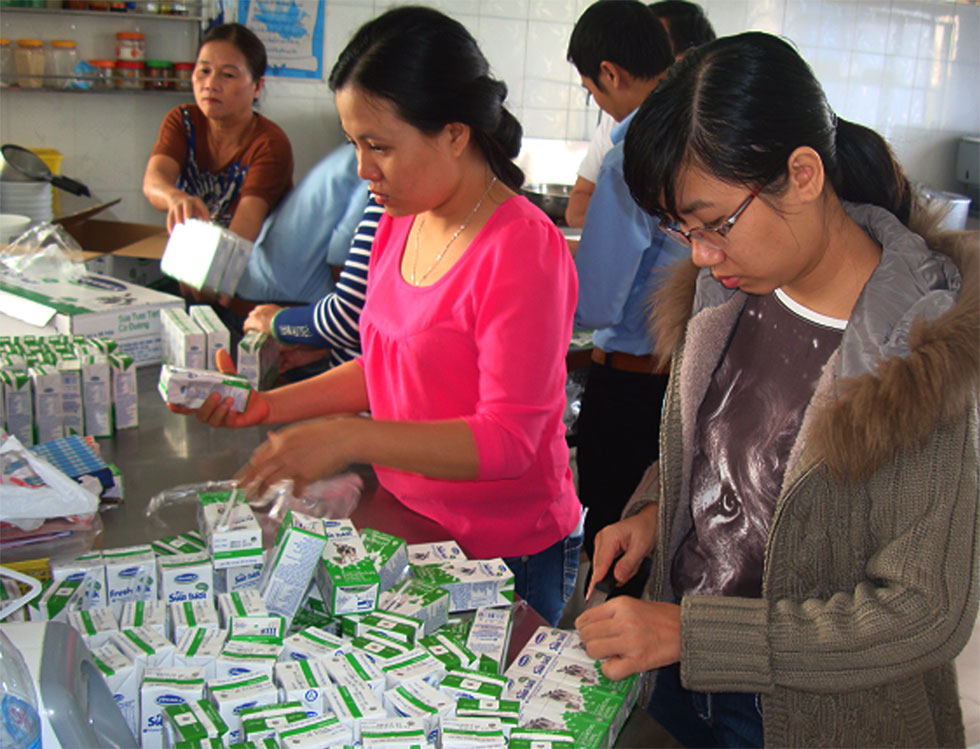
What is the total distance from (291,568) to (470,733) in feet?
1.35

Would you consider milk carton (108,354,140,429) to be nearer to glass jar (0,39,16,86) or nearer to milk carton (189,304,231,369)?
milk carton (189,304,231,369)

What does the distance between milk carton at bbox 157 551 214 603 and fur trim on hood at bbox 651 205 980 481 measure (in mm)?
908

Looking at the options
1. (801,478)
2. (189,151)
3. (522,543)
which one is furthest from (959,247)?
(189,151)

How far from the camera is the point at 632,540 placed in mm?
1518

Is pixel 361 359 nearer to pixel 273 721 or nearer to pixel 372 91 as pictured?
pixel 372 91

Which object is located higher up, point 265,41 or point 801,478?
point 265,41

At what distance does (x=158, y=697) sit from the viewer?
46.1 inches

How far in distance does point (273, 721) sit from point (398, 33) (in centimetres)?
108

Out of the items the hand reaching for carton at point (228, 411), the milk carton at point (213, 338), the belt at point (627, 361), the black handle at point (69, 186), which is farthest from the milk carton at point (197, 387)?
the black handle at point (69, 186)

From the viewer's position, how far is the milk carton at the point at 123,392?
219 cm

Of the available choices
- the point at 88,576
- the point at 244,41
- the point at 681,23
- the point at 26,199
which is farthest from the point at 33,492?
the point at 681,23

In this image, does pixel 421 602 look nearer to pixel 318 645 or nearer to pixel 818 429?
pixel 318 645

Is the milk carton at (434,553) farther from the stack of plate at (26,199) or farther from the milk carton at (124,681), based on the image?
the stack of plate at (26,199)

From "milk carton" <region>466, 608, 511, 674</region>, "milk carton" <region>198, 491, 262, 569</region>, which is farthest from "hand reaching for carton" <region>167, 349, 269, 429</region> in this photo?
"milk carton" <region>466, 608, 511, 674</region>
